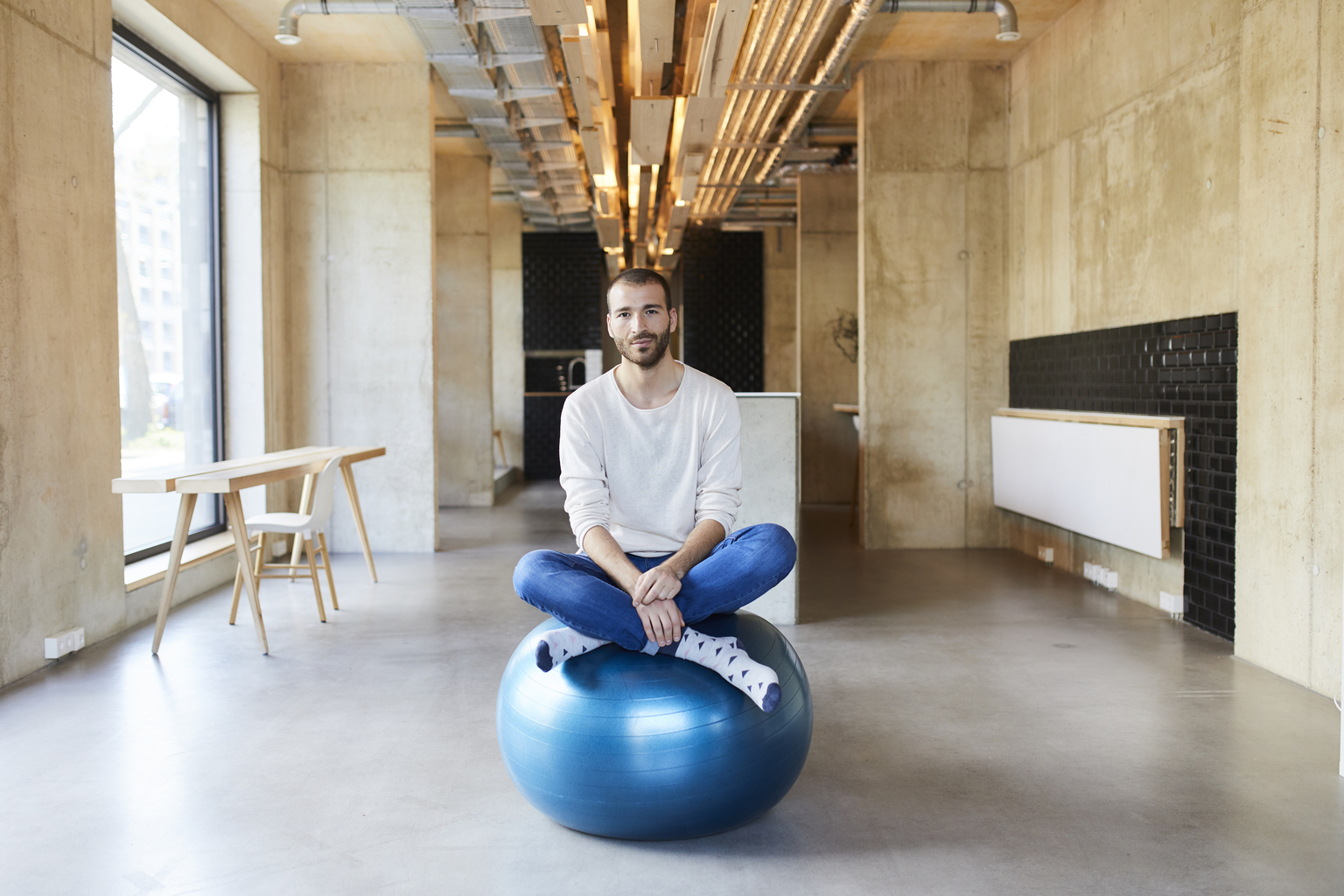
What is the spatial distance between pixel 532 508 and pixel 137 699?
19.8ft

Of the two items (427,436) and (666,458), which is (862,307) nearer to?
(427,436)

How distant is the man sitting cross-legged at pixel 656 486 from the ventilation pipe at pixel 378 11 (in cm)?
300

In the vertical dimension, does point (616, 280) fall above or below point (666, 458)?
above

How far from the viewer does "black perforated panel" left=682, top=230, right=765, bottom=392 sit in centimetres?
1333

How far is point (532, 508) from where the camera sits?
9.66m

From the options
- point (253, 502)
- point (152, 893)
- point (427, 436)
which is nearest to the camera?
point (152, 893)

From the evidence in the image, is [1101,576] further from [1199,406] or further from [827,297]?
[827,297]

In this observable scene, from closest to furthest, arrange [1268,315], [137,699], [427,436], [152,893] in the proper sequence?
[152,893] → [137,699] → [1268,315] → [427,436]

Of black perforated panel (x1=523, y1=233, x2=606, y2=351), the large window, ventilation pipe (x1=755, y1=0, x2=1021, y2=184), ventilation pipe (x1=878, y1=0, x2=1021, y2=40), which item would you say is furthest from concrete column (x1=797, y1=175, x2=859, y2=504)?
the large window

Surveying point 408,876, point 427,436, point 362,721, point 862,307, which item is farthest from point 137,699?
point 862,307

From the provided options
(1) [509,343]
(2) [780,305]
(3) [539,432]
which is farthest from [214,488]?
(2) [780,305]

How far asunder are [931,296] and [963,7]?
6.93 feet

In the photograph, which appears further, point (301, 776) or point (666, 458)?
point (301, 776)

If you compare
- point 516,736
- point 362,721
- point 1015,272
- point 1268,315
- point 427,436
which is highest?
point 1015,272
